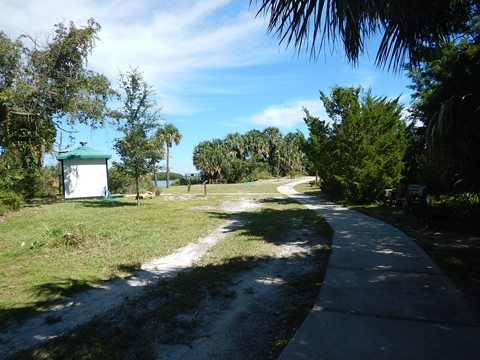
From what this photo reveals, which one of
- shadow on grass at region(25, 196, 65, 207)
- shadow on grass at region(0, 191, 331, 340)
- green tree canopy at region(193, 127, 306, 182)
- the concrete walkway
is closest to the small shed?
shadow on grass at region(25, 196, 65, 207)

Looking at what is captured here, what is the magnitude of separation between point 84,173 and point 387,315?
2150cm

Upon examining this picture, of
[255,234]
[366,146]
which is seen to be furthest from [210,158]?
[255,234]

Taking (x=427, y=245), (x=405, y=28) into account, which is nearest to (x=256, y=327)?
(x=405, y=28)

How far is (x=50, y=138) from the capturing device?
62.4 feet

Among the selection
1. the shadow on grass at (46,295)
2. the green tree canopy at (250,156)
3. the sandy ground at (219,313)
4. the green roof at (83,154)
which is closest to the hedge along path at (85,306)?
the sandy ground at (219,313)

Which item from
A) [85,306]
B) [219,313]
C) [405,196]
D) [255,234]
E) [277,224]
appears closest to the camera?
[219,313]

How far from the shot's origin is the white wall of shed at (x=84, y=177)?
21.9 metres

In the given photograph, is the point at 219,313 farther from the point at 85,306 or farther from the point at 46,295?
the point at 46,295

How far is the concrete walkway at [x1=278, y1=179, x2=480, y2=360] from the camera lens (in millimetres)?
3160

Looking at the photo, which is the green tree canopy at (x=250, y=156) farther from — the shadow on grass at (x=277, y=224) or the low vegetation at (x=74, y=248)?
the low vegetation at (x=74, y=248)

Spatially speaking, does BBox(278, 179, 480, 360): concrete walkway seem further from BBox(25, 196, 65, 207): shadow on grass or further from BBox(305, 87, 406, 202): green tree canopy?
BBox(25, 196, 65, 207): shadow on grass

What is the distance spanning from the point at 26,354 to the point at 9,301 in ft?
6.42

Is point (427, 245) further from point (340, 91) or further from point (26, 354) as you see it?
point (340, 91)

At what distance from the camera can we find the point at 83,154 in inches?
874
